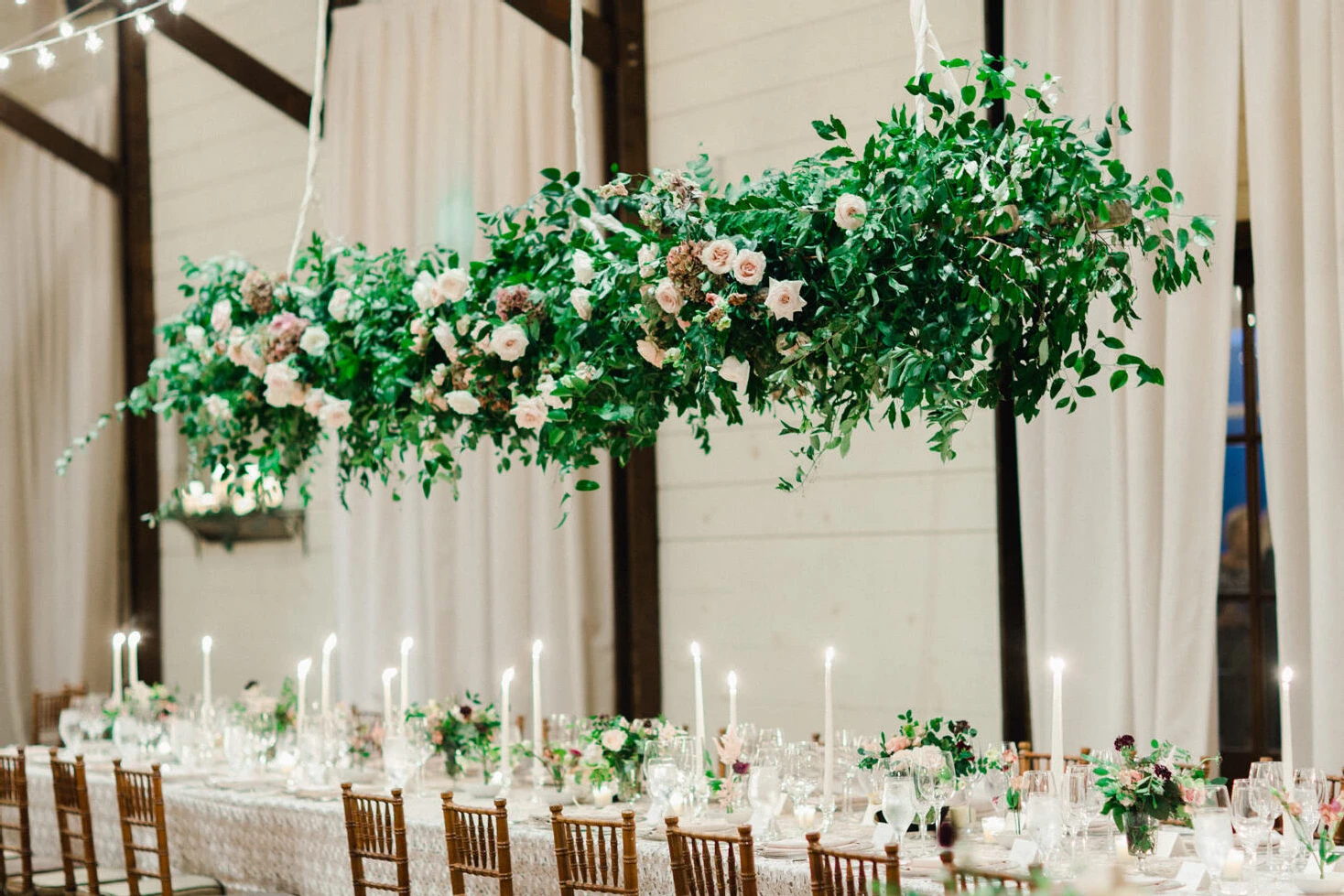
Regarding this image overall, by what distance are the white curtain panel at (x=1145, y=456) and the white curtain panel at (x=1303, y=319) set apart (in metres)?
0.10

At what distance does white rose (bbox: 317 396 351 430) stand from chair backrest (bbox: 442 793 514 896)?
3.37ft

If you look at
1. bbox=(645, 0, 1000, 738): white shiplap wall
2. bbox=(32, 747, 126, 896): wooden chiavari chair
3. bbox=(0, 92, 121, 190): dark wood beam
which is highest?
bbox=(0, 92, 121, 190): dark wood beam

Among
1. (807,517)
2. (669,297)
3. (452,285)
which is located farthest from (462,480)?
(669,297)

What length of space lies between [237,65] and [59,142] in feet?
5.28

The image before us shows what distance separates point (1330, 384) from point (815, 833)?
2.22 meters

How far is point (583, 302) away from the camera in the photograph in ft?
10.8

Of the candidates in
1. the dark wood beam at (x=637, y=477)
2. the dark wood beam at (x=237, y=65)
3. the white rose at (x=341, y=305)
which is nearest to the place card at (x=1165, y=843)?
the white rose at (x=341, y=305)

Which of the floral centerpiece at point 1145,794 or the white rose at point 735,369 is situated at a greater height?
the white rose at point 735,369

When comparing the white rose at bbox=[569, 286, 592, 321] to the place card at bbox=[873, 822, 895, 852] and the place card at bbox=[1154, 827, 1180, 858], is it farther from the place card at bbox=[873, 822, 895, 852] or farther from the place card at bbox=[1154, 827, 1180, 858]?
the place card at bbox=[1154, 827, 1180, 858]

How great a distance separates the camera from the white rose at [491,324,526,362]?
348 centimetres

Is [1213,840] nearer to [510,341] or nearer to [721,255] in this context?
[721,255]

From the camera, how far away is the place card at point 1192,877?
287 centimetres

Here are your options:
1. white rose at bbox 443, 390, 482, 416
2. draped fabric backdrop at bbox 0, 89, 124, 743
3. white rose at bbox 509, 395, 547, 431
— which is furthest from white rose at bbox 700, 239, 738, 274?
draped fabric backdrop at bbox 0, 89, 124, 743

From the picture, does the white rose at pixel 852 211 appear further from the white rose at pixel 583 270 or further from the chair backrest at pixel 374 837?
the chair backrest at pixel 374 837
